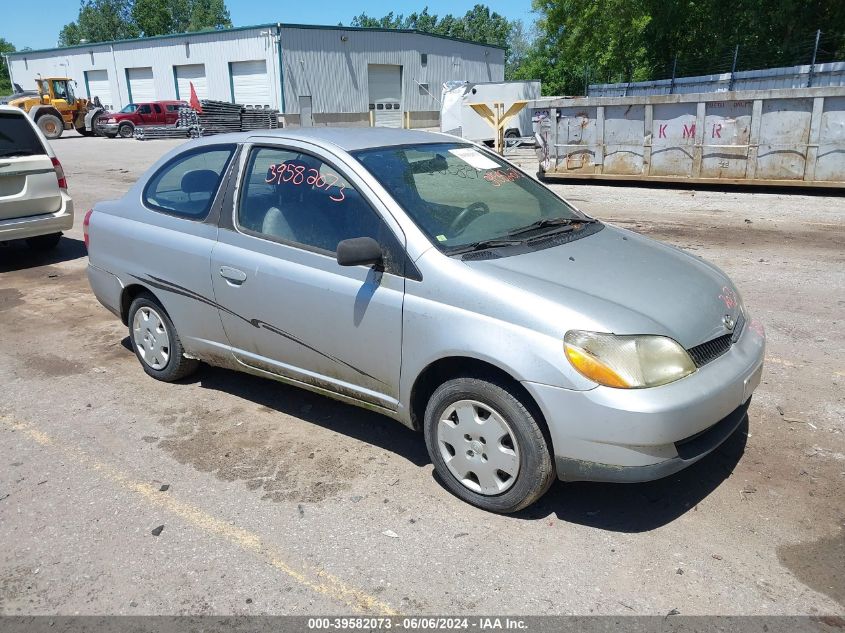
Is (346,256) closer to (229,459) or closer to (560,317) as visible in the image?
(560,317)

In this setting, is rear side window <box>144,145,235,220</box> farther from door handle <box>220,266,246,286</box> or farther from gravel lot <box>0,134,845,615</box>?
gravel lot <box>0,134,845,615</box>

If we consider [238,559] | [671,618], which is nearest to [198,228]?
[238,559]

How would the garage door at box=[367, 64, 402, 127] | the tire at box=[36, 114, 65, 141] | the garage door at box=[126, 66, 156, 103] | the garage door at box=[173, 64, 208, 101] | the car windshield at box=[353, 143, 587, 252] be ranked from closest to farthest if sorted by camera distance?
the car windshield at box=[353, 143, 587, 252], the tire at box=[36, 114, 65, 141], the garage door at box=[173, 64, 208, 101], the garage door at box=[367, 64, 402, 127], the garage door at box=[126, 66, 156, 103]

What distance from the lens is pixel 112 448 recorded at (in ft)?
13.7

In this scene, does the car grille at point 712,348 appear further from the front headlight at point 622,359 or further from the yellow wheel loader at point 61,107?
the yellow wheel loader at point 61,107

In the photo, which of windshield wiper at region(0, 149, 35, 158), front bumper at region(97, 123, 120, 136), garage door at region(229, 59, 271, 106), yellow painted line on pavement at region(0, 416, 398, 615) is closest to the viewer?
yellow painted line on pavement at region(0, 416, 398, 615)

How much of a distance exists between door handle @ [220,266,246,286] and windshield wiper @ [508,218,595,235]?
→ 158 centimetres

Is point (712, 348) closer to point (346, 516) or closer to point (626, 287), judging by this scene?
point (626, 287)

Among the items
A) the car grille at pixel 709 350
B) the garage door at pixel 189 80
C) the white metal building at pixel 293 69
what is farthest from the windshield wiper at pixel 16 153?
the garage door at pixel 189 80

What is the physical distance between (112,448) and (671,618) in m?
3.16

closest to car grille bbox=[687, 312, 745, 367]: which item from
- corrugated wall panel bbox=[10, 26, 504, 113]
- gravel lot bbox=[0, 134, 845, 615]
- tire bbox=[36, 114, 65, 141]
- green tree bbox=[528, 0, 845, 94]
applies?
gravel lot bbox=[0, 134, 845, 615]

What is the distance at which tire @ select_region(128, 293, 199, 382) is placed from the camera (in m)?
4.87

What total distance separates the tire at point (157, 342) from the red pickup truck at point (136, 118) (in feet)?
104

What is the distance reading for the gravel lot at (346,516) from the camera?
9.46ft
